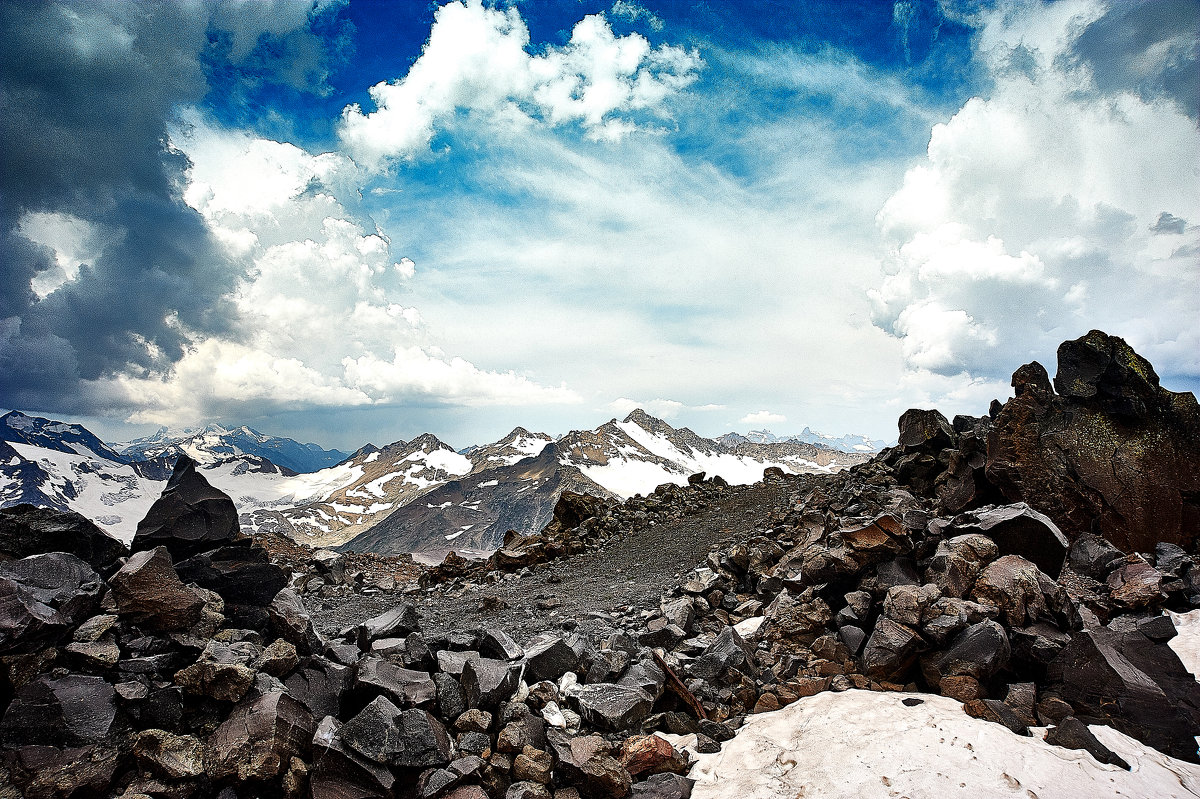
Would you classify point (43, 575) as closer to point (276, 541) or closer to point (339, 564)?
point (339, 564)

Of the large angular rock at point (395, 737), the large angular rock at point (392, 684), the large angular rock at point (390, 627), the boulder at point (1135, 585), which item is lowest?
the large angular rock at point (395, 737)

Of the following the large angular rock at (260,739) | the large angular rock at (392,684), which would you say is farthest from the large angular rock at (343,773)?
the large angular rock at (392,684)

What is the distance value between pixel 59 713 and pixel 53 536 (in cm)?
336

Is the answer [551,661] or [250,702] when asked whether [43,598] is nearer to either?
[250,702]

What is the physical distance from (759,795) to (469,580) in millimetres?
19915

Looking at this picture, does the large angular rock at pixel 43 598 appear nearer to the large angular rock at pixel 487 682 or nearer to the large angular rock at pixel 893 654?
the large angular rock at pixel 487 682

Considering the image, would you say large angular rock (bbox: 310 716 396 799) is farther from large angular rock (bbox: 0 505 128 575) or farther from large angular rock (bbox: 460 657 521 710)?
large angular rock (bbox: 0 505 128 575)

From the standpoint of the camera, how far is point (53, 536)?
8.24 metres

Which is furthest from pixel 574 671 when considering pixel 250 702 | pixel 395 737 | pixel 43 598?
pixel 43 598

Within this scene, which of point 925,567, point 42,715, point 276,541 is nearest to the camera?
point 42,715

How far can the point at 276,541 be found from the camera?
3338 cm

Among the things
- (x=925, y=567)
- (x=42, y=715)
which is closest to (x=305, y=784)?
(x=42, y=715)

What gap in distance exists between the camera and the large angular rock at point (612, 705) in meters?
7.89

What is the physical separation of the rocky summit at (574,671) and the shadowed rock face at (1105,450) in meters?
0.19
